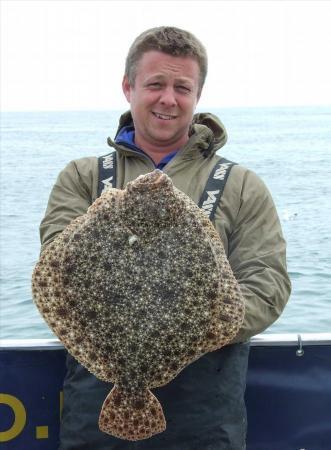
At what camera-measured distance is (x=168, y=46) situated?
10.4ft

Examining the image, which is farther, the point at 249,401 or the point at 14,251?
the point at 14,251

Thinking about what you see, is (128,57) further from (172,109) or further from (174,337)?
(174,337)

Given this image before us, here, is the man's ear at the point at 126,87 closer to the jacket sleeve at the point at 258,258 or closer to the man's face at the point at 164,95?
the man's face at the point at 164,95

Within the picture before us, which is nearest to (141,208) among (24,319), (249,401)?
(249,401)

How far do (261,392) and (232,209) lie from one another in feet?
3.54

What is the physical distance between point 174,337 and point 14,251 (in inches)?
541

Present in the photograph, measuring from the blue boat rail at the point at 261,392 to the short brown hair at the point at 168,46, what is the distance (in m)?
1.45

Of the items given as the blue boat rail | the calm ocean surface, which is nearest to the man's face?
the blue boat rail

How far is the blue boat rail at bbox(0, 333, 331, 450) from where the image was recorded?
3.60 m

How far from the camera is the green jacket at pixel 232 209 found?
3025 mm

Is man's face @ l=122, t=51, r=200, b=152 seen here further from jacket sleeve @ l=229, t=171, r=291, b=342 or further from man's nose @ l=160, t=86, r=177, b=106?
jacket sleeve @ l=229, t=171, r=291, b=342

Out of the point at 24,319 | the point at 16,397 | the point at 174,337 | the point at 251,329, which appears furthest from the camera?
the point at 24,319

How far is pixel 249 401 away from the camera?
3.65 meters

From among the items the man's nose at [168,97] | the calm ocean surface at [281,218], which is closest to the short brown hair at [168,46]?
the man's nose at [168,97]
